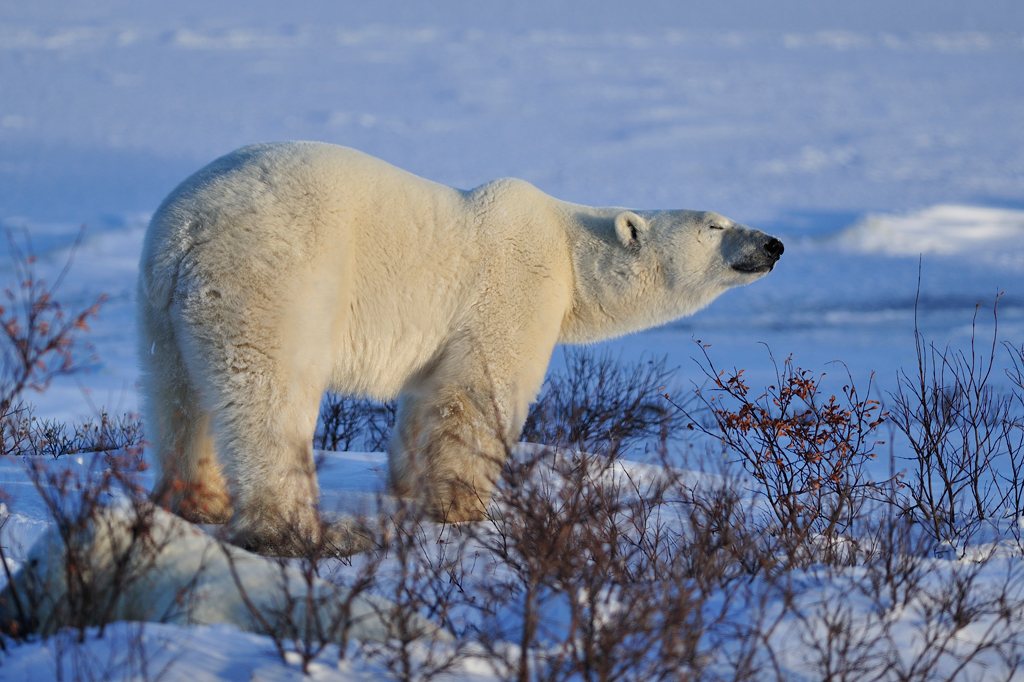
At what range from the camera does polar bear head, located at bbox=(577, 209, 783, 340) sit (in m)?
3.94

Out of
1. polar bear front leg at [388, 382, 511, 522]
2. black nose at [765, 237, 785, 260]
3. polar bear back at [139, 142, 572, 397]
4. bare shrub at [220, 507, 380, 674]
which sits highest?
black nose at [765, 237, 785, 260]

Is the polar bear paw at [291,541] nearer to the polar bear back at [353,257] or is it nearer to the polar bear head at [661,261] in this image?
the polar bear back at [353,257]

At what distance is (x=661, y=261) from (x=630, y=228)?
209mm

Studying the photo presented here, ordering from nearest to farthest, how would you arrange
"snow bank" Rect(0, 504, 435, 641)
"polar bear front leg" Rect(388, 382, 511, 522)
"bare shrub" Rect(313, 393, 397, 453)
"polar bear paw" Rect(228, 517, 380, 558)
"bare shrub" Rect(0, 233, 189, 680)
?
"bare shrub" Rect(0, 233, 189, 680) → "snow bank" Rect(0, 504, 435, 641) → "polar bear paw" Rect(228, 517, 380, 558) → "polar bear front leg" Rect(388, 382, 511, 522) → "bare shrub" Rect(313, 393, 397, 453)

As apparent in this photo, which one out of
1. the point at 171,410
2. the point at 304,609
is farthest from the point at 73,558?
the point at 171,410

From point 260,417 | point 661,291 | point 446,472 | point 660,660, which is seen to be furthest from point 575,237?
point 660,660

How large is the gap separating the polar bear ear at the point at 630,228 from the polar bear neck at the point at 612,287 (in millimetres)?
42

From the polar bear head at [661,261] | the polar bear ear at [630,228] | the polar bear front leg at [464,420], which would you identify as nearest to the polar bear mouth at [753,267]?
the polar bear head at [661,261]

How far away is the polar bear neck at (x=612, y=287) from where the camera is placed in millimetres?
3934

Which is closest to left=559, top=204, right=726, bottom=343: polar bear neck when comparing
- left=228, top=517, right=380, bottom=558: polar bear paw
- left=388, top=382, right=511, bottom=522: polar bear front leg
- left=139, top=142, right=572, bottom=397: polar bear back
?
left=139, top=142, right=572, bottom=397: polar bear back

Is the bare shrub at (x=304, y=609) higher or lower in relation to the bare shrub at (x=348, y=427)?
lower

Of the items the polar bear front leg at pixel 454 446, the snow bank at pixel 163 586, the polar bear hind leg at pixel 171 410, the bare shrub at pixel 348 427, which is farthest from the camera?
the bare shrub at pixel 348 427

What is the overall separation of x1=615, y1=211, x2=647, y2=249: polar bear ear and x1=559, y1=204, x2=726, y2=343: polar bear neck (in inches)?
1.6

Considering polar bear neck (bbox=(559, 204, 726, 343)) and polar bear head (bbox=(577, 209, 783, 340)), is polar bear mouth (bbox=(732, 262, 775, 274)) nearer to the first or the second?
polar bear head (bbox=(577, 209, 783, 340))
